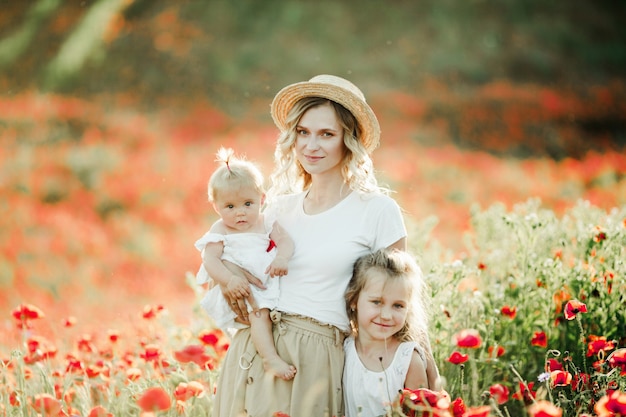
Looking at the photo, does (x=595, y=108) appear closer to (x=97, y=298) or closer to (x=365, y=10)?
(x=365, y=10)

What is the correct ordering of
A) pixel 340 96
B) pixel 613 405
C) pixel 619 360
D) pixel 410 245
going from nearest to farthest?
pixel 613 405 < pixel 619 360 < pixel 340 96 < pixel 410 245

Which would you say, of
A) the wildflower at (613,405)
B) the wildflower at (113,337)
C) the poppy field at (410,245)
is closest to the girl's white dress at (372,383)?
the poppy field at (410,245)

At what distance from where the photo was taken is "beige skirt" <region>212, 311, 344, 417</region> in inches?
109

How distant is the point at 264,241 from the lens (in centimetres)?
295

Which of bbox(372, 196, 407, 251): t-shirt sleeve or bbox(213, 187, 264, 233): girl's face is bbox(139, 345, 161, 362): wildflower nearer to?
bbox(213, 187, 264, 233): girl's face

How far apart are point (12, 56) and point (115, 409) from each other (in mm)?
9026

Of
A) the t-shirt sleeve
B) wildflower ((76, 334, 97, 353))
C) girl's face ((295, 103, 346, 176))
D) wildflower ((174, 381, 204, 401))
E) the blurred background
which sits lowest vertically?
wildflower ((174, 381, 204, 401))

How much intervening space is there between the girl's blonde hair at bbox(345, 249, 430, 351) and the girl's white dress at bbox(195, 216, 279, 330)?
0.31 meters

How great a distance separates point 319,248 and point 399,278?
0.34 meters

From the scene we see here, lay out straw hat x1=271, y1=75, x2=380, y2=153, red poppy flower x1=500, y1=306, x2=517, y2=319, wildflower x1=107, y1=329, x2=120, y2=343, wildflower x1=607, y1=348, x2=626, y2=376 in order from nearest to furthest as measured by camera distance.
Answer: wildflower x1=607, y1=348, x2=626, y2=376, straw hat x1=271, y1=75, x2=380, y2=153, red poppy flower x1=500, y1=306, x2=517, y2=319, wildflower x1=107, y1=329, x2=120, y2=343

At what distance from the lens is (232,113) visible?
10.6m

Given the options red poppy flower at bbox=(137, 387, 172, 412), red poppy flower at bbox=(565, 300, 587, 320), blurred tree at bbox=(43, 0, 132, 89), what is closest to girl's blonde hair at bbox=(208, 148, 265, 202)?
red poppy flower at bbox=(137, 387, 172, 412)

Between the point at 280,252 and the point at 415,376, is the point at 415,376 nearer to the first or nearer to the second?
the point at 415,376

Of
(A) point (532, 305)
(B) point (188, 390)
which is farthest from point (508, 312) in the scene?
(B) point (188, 390)
